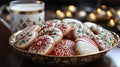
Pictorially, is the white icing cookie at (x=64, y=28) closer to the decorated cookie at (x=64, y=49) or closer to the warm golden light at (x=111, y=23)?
the decorated cookie at (x=64, y=49)

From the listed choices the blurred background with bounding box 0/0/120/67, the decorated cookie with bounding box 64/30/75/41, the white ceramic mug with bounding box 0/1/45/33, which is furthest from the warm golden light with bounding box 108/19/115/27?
the decorated cookie with bounding box 64/30/75/41

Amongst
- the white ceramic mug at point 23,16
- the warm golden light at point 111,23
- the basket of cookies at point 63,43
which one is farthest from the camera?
the warm golden light at point 111,23

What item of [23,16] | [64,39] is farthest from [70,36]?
[23,16]

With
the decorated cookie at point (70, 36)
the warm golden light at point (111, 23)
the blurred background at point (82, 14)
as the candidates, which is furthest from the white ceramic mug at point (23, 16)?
the warm golden light at point (111, 23)

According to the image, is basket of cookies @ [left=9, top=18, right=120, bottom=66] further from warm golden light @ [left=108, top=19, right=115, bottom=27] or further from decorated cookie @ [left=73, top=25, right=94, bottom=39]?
warm golden light @ [left=108, top=19, right=115, bottom=27]

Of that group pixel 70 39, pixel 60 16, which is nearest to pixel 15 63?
pixel 70 39

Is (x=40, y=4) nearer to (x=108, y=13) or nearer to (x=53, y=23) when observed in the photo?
(x=53, y=23)

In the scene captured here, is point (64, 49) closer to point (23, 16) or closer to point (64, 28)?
point (64, 28)

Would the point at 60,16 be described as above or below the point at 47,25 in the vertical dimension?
below
